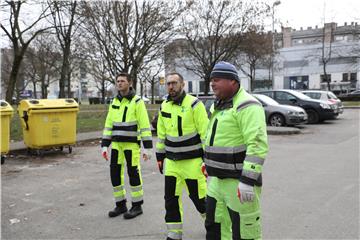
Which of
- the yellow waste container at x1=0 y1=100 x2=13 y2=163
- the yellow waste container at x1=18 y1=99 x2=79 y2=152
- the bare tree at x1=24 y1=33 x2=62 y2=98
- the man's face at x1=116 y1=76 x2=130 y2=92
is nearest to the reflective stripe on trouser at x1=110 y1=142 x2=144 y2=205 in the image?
the man's face at x1=116 y1=76 x2=130 y2=92

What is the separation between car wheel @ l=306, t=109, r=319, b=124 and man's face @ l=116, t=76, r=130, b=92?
14.9m

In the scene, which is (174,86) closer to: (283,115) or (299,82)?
(283,115)

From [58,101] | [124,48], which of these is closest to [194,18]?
[124,48]

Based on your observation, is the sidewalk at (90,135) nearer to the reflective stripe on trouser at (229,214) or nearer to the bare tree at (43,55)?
the reflective stripe on trouser at (229,214)

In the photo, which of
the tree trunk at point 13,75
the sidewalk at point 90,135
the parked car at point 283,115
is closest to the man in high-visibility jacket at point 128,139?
the sidewalk at point 90,135

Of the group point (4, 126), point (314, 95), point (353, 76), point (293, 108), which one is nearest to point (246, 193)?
point (4, 126)

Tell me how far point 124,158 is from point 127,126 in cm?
46

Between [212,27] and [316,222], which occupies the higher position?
[212,27]

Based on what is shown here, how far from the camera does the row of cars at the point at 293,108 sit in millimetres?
16516

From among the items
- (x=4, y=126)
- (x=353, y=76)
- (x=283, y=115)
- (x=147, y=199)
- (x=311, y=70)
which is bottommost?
(x=147, y=199)

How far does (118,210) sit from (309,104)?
15.1 meters

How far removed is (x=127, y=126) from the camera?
16.8ft

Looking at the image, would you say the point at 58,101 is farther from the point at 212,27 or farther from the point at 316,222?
the point at 212,27

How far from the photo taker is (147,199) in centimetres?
601
